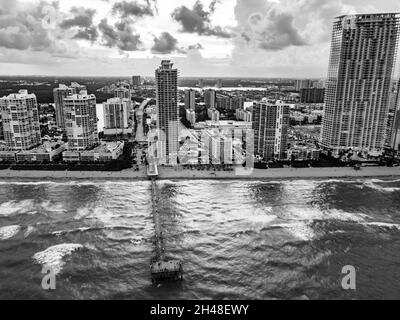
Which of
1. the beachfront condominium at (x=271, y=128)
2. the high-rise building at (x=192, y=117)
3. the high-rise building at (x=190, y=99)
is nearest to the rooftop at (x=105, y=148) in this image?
the beachfront condominium at (x=271, y=128)

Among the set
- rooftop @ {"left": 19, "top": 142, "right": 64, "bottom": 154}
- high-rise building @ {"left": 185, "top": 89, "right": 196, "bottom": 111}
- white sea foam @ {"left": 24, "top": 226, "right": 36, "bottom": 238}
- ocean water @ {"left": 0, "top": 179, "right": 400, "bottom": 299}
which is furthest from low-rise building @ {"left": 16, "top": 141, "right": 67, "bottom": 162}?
high-rise building @ {"left": 185, "top": 89, "right": 196, "bottom": 111}

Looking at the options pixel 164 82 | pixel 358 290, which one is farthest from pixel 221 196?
pixel 164 82

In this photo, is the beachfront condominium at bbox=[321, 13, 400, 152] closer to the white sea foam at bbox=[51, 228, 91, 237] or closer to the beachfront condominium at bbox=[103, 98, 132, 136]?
the beachfront condominium at bbox=[103, 98, 132, 136]

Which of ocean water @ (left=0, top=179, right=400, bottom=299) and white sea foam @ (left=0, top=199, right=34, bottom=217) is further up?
white sea foam @ (left=0, top=199, right=34, bottom=217)

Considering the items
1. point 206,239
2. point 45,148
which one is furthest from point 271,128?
point 45,148

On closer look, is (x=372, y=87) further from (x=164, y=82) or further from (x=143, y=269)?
(x=143, y=269)

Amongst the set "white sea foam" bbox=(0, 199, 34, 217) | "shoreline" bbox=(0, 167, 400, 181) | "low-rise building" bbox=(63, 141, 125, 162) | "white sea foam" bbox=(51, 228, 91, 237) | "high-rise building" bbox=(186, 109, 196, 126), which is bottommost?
"white sea foam" bbox=(51, 228, 91, 237)

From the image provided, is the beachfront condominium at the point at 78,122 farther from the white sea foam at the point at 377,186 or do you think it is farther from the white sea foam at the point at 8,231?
the white sea foam at the point at 377,186

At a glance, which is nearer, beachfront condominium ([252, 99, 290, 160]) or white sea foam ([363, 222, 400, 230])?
white sea foam ([363, 222, 400, 230])
